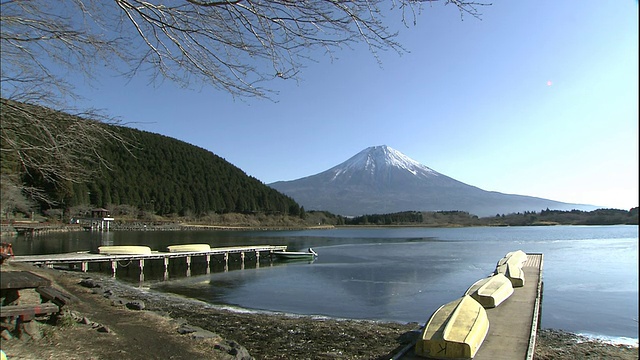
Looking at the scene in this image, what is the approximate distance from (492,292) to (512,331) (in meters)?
2.86

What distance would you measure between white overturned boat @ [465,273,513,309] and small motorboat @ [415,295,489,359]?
2409 millimetres

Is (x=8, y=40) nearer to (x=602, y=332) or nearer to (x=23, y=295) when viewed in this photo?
(x=23, y=295)

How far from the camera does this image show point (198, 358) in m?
7.01

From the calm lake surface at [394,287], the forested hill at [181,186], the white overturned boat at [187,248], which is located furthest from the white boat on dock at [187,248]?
the forested hill at [181,186]

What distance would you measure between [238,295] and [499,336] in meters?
12.4

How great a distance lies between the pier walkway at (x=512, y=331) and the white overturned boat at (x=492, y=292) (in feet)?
0.49

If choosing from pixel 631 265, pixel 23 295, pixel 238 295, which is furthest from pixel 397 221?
pixel 23 295

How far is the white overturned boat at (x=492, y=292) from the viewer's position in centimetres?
1036

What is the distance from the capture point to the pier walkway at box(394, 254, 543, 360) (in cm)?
684

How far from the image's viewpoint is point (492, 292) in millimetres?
10977

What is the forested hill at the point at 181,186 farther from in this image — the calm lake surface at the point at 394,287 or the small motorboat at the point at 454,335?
the small motorboat at the point at 454,335

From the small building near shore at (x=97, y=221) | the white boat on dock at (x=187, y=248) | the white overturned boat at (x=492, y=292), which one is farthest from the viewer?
the small building near shore at (x=97, y=221)

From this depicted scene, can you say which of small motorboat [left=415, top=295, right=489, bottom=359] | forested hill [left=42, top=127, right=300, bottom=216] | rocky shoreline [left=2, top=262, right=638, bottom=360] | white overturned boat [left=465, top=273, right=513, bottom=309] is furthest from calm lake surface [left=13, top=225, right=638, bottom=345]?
forested hill [left=42, top=127, right=300, bottom=216]

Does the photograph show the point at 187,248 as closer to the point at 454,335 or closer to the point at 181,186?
the point at 454,335
